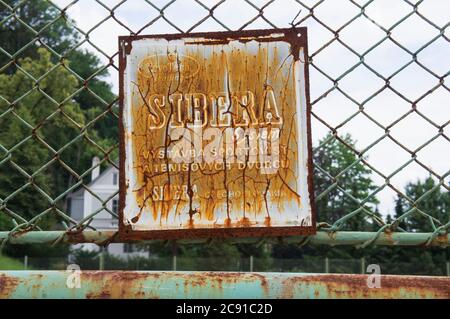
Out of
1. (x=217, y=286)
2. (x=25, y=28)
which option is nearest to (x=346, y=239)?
(x=217, y=286)

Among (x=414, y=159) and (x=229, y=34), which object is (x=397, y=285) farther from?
(x=229, y=34)

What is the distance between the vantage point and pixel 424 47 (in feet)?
3.96

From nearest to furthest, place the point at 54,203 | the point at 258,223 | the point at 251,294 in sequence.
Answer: the point at 251,294 → the point at 258,223 → the point at 54,203

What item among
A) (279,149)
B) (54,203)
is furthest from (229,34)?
(54,203)

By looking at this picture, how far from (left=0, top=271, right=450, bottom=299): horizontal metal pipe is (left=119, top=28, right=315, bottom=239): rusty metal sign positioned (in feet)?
0.43

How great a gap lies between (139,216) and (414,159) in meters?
0.59

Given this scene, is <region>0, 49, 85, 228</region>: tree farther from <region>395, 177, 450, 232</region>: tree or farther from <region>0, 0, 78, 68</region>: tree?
<region>395, 177, 450, 232</region>: tree

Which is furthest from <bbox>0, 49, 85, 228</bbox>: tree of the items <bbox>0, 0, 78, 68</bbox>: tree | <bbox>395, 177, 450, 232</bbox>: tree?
<bbox>395, 177, 450, 232</bbox>: tree

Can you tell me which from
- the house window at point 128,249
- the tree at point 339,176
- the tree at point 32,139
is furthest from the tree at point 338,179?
the house window at point 128,249

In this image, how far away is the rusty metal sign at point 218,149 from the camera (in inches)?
43.8

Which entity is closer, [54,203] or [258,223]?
[258,223]

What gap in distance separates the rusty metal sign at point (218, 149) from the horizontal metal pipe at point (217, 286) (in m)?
0.13

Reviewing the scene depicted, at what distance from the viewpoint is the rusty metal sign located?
1111 millimetres

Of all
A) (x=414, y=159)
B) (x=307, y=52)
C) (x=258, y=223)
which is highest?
(x=307, y=52)
